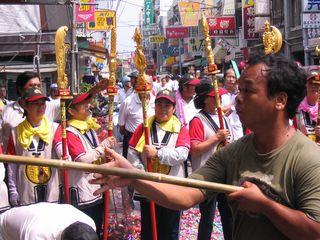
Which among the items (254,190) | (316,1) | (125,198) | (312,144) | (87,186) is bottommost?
(125,198)

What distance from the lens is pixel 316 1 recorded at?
20594 millimetres

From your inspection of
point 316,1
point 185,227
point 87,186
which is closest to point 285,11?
point 316,1

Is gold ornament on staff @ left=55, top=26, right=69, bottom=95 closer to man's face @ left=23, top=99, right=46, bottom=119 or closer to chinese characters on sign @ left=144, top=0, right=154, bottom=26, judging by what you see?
man's face @ left=23, top=99, right=46, bottom=119

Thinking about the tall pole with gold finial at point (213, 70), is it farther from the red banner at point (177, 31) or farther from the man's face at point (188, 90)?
the red banner at point (177, 31)

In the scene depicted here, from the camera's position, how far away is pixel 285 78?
227 centimetres

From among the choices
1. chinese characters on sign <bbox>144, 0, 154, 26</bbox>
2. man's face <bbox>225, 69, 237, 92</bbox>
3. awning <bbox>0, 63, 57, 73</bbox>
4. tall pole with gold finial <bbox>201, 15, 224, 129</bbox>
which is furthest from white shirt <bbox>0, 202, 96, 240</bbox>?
→ chinese characters on sign <bbox>144, 0, 154, 26</bbox>

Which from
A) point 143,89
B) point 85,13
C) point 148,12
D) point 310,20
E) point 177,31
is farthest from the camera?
point 148,12

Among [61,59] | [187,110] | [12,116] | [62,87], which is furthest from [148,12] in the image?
[62,87]

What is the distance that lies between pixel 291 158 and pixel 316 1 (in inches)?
777

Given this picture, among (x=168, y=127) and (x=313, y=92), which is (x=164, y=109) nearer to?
(x=168, y=127)

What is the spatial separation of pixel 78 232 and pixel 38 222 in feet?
1.21

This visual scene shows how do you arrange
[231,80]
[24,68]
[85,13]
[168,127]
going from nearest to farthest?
[168,127] < [231,80] < [24,68] < [85,13]

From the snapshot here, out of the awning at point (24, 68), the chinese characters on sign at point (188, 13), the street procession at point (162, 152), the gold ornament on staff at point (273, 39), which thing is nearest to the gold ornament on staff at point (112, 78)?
the street procession at point (162, 152)

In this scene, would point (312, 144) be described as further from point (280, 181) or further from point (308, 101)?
point (308, 101)
